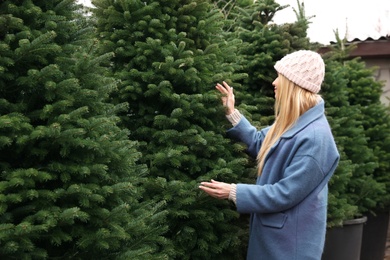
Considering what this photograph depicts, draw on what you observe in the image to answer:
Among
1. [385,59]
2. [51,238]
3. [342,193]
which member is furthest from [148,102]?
[385,59]

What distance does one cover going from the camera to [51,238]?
8.36 ft

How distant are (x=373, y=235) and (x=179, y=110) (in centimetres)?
475

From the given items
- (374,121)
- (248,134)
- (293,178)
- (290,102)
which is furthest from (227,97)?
(374,121)

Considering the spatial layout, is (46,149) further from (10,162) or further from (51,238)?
(51,238)

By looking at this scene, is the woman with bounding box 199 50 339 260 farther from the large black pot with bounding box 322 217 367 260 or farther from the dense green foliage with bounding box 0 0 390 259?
the large black pot with bounding box 322 217 367 260

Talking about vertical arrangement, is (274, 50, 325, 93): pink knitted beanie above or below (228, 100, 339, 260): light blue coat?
above

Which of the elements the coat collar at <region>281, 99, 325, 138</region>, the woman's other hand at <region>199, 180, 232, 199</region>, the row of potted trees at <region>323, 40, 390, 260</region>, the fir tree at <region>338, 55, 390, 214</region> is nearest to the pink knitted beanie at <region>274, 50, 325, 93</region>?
the coat collar at <region>281, 99, 325, 138</region>

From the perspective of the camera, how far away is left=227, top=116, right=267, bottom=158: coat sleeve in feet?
12.5

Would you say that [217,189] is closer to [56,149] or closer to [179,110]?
[179,110]

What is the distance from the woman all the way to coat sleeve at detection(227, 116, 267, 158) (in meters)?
0.37

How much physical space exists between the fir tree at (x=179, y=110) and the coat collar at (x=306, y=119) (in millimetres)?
537

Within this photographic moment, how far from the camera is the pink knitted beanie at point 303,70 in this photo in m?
3.28

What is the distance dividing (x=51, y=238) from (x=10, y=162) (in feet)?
1.33

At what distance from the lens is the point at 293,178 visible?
313cm
